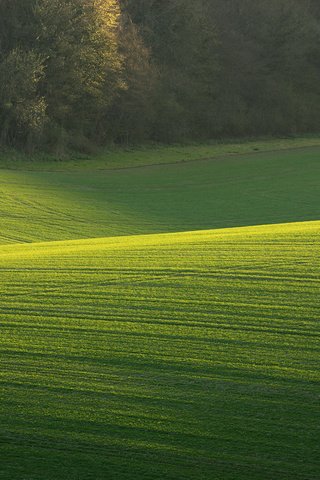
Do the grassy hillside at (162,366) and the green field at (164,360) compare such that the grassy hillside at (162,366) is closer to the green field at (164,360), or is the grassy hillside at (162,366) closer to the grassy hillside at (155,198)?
the green field at (164,360)

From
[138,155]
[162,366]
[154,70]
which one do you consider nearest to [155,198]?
[138,155]

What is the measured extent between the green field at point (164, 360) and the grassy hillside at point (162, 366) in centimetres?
2

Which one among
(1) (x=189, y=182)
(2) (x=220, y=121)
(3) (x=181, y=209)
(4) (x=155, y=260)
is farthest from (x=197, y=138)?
(4) (x=155, y=260)

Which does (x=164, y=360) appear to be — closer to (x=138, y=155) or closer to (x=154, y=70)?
(x=138, y=155)

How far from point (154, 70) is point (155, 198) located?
69.7 ft

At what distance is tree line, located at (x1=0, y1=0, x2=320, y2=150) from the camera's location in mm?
48000

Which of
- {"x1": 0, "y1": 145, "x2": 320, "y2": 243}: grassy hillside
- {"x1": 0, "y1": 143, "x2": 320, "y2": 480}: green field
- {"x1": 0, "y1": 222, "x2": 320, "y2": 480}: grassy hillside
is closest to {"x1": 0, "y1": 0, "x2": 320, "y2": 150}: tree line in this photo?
{"x1": 0, "y1": 145, "x2": 320, "y2": 243}: grassy hillside

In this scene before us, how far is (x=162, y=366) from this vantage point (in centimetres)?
805

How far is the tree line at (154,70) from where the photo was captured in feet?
157

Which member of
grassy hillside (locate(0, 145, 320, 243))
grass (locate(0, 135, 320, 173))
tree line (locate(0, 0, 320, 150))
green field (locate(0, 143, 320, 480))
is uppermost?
tree line (locate(0, 0, 320, 150))

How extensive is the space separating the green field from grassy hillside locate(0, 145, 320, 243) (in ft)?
50.7

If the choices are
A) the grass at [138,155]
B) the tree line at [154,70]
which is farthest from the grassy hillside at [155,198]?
the tree line at [154,70]

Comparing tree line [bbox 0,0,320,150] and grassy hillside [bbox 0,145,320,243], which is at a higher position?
tree line [bbox 0,0,320,150]

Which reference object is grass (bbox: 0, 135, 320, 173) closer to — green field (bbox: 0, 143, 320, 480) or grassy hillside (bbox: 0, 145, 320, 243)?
grassy hillside (bbox: 0, 145, 320, 243)
